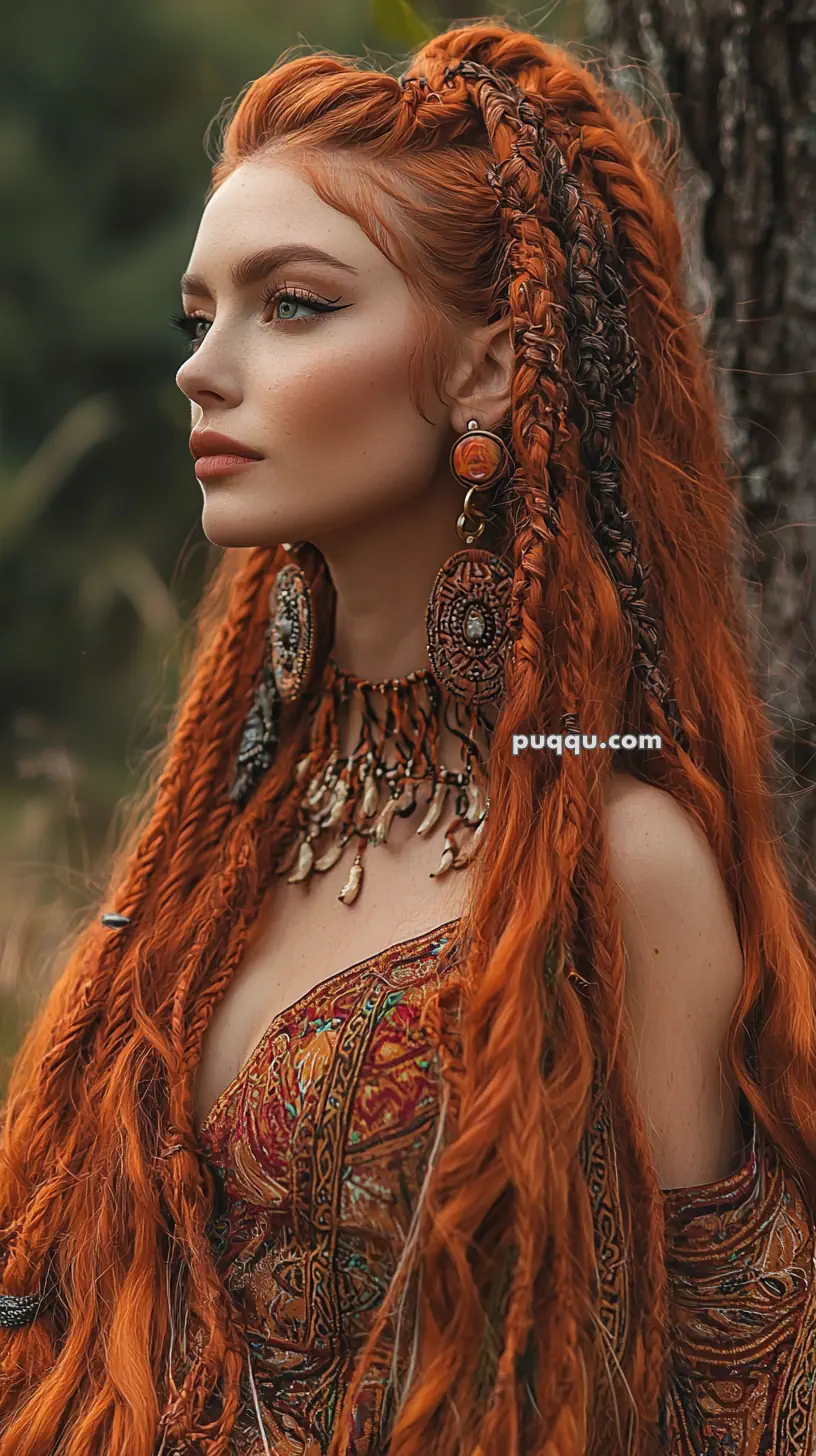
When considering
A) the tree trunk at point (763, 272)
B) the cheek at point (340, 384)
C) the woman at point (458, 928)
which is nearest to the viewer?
the woman at point (458, 928)

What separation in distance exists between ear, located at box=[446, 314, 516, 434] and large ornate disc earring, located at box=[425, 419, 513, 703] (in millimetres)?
26

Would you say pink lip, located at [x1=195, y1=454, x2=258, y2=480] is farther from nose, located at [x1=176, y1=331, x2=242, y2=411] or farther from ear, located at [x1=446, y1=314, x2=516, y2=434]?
ear, located at [x1=446, y1=314, x2=516, y2=434]

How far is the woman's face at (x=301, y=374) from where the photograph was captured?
1.35 metres

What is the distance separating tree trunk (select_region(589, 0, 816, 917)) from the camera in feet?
5.97

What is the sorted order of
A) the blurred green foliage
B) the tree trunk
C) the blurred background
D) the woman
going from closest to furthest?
the woman, the tree trunk, the blurred background, the blurred green foliage

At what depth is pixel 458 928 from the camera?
1.33 metres

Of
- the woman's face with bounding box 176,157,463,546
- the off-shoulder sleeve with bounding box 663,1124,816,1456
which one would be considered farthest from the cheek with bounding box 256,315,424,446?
the off-shoulder sleeve with bounding box 663,1124,816,1456

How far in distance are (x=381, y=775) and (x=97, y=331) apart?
1.75 metres

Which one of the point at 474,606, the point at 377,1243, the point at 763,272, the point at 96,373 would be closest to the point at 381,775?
the point at 474,606

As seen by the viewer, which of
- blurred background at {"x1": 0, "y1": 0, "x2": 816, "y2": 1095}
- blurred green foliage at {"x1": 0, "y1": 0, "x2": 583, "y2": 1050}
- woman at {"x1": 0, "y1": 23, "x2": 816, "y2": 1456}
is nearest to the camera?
woman at {"x1": 0, "y1": 23, "x2": 816, "y2": 1456}

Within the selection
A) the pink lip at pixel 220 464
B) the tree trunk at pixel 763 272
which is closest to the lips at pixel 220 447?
the pink lip at pixel 220 464

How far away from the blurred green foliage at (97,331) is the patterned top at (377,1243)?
4.82 feet

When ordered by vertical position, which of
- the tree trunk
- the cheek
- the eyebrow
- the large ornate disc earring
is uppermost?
the tree trunk

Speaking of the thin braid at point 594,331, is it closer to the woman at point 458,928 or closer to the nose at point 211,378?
the woman at point 458,928
